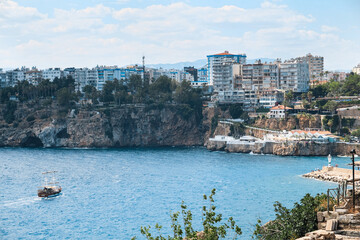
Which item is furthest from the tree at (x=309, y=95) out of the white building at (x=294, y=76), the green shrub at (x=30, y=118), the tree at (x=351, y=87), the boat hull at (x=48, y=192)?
the boat hull at (x=48, y=192)

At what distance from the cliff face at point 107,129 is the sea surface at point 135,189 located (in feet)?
51.8

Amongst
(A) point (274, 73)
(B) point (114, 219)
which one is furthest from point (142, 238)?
(A) point (274, 73)

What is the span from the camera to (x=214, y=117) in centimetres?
10331

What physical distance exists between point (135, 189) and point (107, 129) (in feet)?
164

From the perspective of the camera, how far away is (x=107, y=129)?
106 metres

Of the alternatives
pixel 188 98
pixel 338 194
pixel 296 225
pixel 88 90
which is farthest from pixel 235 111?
pixel 338 194

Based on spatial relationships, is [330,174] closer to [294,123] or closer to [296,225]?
[294,123]

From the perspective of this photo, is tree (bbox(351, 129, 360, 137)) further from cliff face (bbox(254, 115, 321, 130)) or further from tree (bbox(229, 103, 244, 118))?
tree (bbox(229, 103, 244, 118))

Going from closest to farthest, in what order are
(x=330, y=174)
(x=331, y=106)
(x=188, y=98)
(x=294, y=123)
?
(x=330, y=174), (x=331, y=106), (x=294, y=123), (x=188, y=98)

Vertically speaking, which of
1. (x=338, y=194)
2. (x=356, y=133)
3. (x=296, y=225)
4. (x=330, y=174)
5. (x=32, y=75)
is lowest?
(x=330, y=174)

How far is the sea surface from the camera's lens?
42.4m

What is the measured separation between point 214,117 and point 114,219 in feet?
200

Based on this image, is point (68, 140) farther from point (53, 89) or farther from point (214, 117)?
point (214, 117)

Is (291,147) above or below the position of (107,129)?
below
